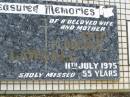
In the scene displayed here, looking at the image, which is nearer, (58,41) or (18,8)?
(18,8)

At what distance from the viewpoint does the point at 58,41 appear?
764cm

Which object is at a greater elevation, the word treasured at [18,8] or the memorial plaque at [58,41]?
the word treasured at [18,8]

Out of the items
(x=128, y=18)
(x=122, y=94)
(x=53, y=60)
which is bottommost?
(x=122, y=94)

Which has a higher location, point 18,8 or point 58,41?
point 18,8

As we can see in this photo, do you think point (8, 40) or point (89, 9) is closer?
point (8, 40)

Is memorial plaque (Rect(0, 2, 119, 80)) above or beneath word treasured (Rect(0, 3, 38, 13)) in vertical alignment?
beneath

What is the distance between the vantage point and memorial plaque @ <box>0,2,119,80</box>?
738 cm

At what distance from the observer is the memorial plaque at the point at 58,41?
738 cm

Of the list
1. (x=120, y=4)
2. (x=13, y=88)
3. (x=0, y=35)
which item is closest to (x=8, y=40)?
(x=0, y=35)

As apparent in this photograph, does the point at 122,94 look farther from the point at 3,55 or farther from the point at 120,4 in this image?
the point at 3,55

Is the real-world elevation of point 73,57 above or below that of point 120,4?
below

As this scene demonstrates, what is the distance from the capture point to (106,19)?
8.05 meters

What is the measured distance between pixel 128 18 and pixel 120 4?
0.87 ft

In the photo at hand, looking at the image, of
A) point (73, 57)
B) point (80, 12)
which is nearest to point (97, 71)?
point (73, 57)
